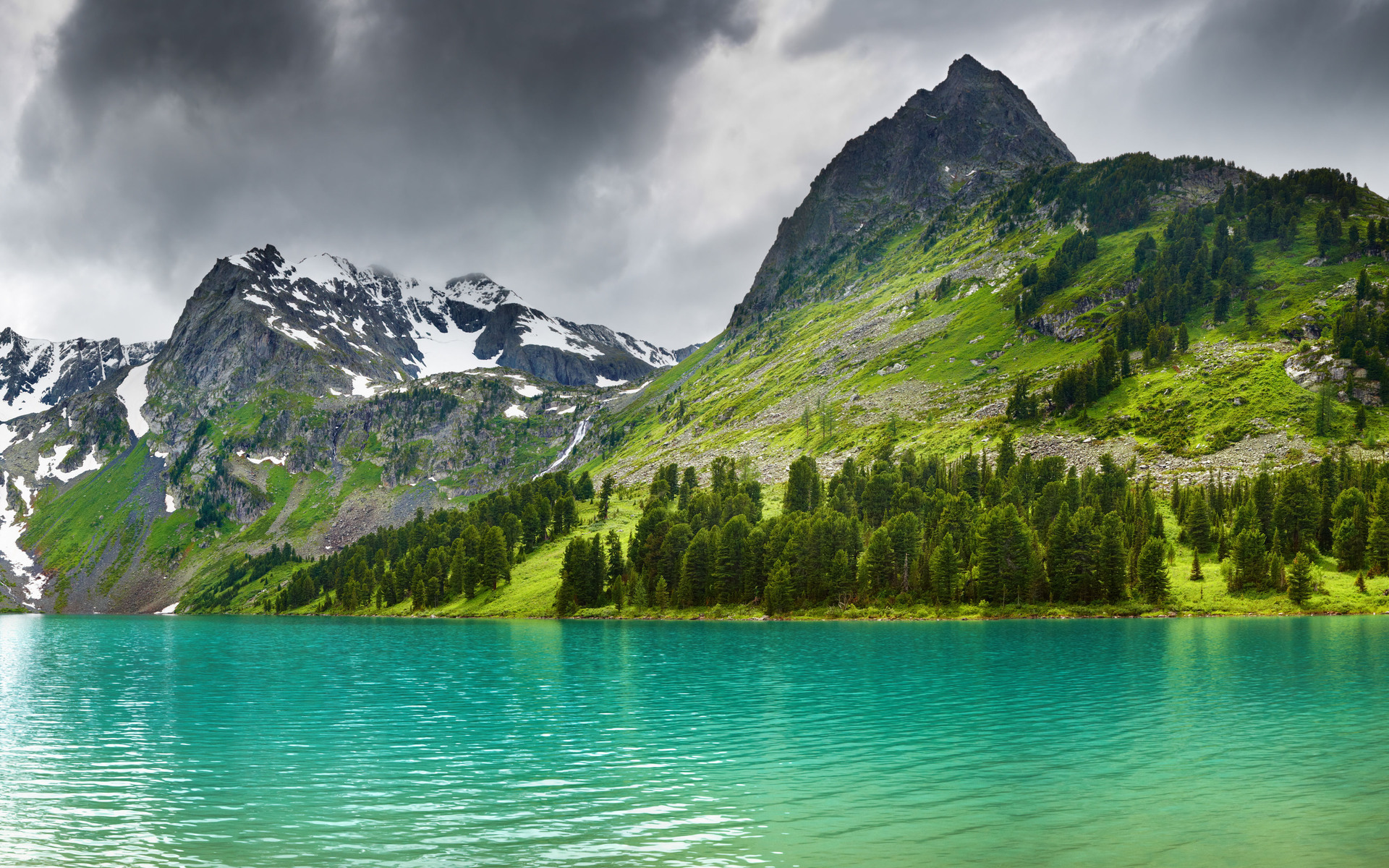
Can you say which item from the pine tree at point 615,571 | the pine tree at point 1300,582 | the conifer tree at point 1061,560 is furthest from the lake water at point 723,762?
the pine tree at point 615,571

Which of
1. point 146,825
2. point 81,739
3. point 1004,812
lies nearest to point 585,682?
point 81,739

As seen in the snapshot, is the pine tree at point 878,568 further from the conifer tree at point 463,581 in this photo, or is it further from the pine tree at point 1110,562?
the conifer tree at point 463,581

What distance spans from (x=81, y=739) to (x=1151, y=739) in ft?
183

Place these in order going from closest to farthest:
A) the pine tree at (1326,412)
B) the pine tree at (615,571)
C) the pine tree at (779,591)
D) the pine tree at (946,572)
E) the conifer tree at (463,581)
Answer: the pine tree at (946,572)
the pine tree at (779,591)
the pine tree at (615,571)
the pine tree at (1326,412)
the conifer tree at (463,581)

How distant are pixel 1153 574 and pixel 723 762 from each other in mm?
119798

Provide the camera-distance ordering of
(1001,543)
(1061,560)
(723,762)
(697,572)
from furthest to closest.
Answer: (697,572) → (1001,543) → (1061,560) → (723,762)

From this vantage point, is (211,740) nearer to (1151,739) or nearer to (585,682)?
(585,682)

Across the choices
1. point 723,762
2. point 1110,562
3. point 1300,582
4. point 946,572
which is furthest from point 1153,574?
point 723,762

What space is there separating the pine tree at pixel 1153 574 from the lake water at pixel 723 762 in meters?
53.5

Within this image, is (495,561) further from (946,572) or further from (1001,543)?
(1001,543)

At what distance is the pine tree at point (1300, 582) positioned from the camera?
120438 mm

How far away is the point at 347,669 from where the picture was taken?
75062mm

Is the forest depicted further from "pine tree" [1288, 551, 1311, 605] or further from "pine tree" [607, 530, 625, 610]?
"pine tree" [607, 530, 625, 610]

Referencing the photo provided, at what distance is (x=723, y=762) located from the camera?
34125 millimetres
